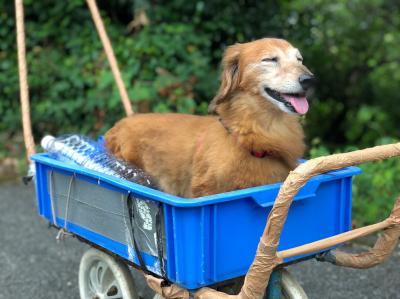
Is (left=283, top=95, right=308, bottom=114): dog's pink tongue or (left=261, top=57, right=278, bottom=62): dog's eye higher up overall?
(left=261, top=57, right=278, bottom=62): dog's eye

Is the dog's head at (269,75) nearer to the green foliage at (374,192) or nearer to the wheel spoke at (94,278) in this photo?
the wheel spoke at (94,278)

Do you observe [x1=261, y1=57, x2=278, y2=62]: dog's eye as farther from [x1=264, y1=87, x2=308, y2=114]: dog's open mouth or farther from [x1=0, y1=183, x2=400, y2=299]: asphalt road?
[x1=0, y1=183, x2=400, y2=299]: asphalt road

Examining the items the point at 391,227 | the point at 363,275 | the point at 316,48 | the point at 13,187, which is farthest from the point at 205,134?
the point at 316,48

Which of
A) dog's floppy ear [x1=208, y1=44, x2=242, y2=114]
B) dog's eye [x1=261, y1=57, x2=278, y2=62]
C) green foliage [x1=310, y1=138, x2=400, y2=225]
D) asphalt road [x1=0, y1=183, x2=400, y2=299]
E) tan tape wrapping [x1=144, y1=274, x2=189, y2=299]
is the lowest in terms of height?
asphalt road [x1=0, y1=183, x2=400, y2=299]

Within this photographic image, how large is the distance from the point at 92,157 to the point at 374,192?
2115mm

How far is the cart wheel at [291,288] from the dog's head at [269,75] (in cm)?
64

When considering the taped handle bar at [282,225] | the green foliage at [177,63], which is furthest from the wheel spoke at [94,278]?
the green foliage at [177,63]

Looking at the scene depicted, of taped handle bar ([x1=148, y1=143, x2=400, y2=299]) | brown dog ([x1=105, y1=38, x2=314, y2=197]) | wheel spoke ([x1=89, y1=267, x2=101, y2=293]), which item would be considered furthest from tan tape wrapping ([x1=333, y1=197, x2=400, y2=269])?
wheel spoke ([x1=89, y1=267, x2=101, y2=293])

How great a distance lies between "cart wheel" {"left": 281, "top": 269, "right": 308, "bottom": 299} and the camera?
6.70 ft

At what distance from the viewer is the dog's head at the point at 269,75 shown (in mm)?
2162

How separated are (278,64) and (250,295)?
3.26 feet

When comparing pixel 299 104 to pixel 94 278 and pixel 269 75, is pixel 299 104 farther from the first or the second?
pixel 94 278

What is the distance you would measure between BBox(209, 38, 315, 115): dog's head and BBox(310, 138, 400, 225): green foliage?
62.5 inches

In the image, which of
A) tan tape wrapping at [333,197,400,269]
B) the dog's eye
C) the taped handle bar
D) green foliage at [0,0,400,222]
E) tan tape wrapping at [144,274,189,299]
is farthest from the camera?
green foliage at [0,0,400,222]
